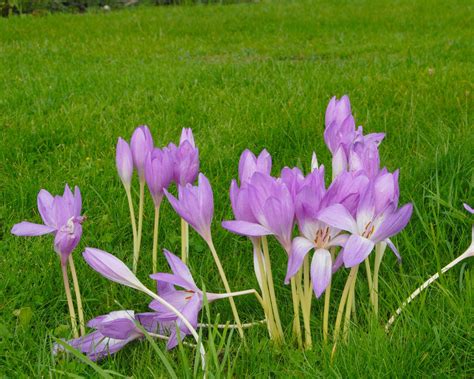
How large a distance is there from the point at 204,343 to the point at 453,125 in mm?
2381

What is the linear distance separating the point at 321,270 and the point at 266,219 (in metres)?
0.17

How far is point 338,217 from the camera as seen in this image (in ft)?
4.62

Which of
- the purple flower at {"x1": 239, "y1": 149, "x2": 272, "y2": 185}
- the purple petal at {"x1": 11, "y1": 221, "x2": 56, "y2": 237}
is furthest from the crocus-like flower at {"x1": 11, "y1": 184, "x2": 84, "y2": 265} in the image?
the purple flower at {"x1": 239, "y1": 149, "x2": 272, "y2": 185}

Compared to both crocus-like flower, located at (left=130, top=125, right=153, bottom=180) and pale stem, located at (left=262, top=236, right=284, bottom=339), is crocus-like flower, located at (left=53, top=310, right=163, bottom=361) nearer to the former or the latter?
pale stem, located at (left=262, top=236, right=284, bottom=339)

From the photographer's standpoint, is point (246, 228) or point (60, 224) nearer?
point (246, 228)

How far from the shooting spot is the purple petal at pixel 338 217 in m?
1.40

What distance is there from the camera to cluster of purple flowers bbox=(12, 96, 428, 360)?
1443 millimetres

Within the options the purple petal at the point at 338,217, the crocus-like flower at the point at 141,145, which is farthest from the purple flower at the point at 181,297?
the crocus-like flower at the point at 141,145

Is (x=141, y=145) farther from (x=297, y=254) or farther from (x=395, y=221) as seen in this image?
(x=395, y=221)

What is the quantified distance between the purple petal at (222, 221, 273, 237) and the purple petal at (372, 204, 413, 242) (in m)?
0.25

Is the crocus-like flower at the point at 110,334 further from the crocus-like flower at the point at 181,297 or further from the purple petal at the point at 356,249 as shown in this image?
the purple petal at the point at 356,249

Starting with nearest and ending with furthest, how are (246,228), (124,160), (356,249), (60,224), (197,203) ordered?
1. (356,249)
2. (246,228)
3. (197,203)
4. (60,224)
5. (124,160)

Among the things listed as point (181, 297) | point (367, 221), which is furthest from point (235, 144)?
point (367, 221)

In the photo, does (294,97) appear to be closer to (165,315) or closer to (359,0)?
(165,315)
